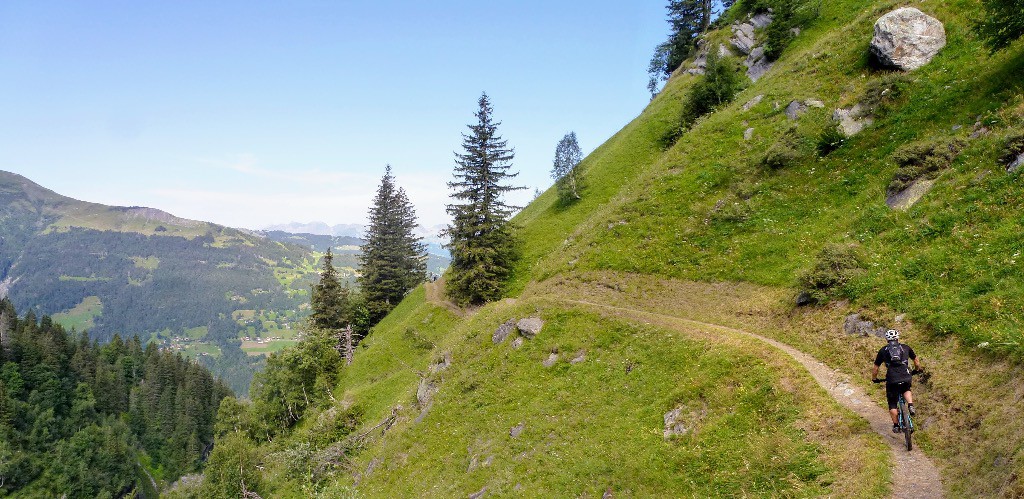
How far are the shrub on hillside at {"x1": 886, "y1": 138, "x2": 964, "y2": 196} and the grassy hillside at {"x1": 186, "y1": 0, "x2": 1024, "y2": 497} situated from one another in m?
0.20

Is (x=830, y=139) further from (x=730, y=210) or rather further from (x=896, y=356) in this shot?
(x=896, y=356)

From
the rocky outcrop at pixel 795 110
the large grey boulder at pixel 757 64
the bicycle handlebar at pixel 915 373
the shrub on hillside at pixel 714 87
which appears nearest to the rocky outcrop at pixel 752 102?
the rocky outcrop at pixel 795 110

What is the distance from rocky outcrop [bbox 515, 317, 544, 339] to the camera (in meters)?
29.8

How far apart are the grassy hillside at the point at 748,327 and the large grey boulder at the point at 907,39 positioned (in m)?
0.99

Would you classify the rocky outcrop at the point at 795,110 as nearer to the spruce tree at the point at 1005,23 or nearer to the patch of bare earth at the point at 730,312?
the spruce tree at the point at 1005,23

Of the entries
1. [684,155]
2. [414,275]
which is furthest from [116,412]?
[684,155]

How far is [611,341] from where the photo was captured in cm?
2572

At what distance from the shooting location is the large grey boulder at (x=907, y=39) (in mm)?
31678

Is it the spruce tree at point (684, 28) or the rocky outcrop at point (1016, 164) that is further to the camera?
the spruce tree at point (684, 28)

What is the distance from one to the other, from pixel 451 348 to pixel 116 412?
164249mm

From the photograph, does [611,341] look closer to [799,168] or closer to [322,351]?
[799,168]

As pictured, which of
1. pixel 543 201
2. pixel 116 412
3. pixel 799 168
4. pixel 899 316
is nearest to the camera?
pixel 899 316

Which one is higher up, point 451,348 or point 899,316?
point 899,316

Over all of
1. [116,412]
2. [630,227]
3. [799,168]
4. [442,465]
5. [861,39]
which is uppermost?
[861,39]
